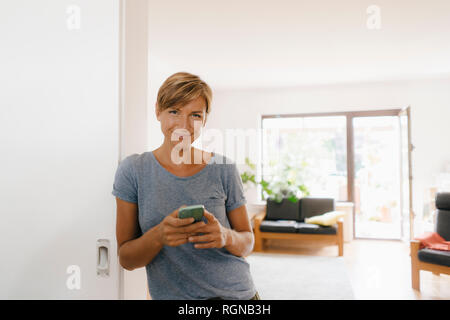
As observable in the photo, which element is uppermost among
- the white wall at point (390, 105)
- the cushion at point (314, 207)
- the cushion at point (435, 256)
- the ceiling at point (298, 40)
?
the ceiling at point (298, 40)

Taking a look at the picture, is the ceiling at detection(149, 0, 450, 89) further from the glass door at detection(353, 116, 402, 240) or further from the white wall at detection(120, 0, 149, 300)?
the white wall at detection(120, 0, 149, 300)

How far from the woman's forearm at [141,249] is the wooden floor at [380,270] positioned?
2874 millimetres

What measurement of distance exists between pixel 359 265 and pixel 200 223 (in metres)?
3.92

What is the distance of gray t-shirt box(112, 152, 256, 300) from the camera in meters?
0.85

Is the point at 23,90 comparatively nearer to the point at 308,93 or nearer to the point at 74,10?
the point at 74,10

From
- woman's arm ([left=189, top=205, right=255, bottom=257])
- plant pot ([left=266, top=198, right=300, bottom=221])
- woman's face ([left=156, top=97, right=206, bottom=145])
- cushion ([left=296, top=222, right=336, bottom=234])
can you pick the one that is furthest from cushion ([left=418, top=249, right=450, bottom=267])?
woman's face ([left=156, top=97, right=206, bottom=145])

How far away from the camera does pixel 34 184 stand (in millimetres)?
1017

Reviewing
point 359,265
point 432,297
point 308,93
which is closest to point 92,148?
point 432,297

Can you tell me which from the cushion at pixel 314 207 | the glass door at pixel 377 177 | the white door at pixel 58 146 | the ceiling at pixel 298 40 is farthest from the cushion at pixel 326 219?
the white door at pixel 58 146

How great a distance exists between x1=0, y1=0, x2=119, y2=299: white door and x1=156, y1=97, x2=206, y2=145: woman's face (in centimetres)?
22

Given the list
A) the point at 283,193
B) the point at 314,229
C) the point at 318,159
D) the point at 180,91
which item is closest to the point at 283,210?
the point at 283,193

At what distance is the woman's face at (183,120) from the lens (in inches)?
33.0

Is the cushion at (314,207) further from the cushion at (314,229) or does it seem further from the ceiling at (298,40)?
the ceiling at (298,40)

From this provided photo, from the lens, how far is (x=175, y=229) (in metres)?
→ 0.73
